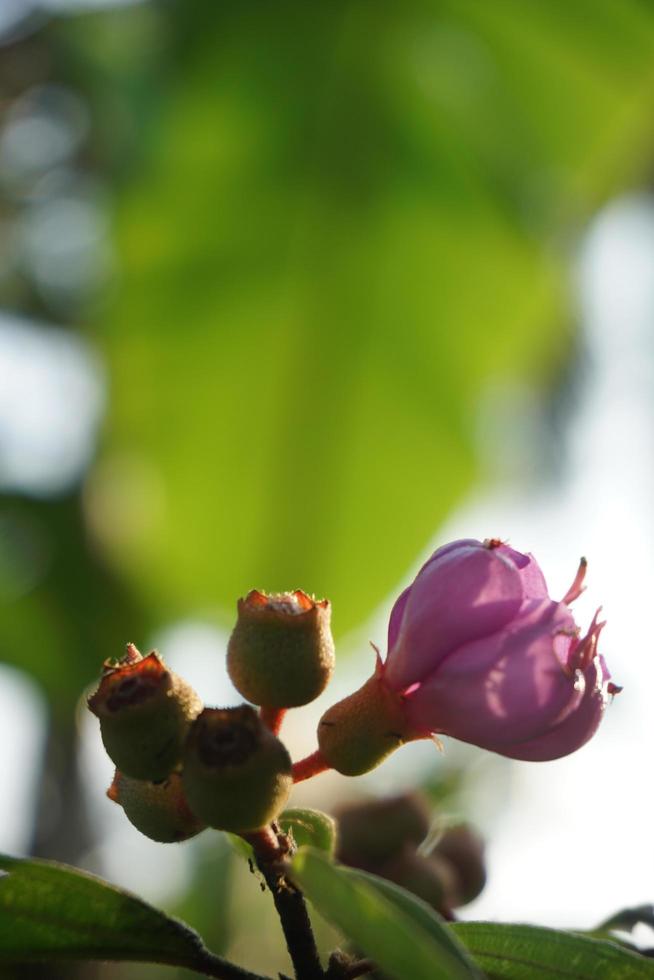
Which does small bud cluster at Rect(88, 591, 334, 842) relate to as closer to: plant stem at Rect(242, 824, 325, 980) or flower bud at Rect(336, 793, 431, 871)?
plant stem at Rect(242, 824, 325, 980)

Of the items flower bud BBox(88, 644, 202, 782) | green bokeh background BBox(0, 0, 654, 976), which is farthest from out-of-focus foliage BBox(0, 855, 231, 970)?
Answer: green bokeh background BBox(0, 0, 654, 976)

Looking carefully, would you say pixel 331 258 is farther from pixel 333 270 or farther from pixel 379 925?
pixel 379 925

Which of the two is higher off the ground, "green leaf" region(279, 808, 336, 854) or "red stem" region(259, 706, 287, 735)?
"red stem" region(259, 706, 287, 735)

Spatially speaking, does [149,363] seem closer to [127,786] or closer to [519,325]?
[519,325]

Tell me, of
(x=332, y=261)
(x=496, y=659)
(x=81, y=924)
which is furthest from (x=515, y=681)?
(x=332, y=261)

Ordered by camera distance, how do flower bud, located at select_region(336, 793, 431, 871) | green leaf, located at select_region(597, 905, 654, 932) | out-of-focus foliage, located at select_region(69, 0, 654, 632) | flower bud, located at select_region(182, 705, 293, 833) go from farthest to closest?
out-of-focus foliage, located at select_region(69, 0, 654, 632), flower bud, located at select_region(336, 793, 431, 871), green leaf, located at select_region(597, 905, 654, 932), flower bud, located at select_region(182, 705, 293, 833)

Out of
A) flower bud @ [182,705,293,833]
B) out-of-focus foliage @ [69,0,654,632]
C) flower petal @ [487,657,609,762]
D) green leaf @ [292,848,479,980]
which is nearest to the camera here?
green leaf @ [292,848,479,980]
